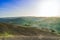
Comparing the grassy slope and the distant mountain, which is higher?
the distant mountain

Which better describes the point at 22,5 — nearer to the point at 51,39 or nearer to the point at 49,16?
the point at 49,16

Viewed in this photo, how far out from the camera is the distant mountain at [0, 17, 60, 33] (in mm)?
1387

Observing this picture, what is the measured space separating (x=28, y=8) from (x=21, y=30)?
28cm

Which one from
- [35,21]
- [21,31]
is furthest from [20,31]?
[35,21]

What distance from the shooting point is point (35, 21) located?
140 centimetres

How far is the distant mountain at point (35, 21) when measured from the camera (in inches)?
54.6

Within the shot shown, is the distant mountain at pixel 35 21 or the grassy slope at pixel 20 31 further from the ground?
the distant mountain at pixel 35 21

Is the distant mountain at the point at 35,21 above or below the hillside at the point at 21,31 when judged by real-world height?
above

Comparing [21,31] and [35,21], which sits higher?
[35,21]

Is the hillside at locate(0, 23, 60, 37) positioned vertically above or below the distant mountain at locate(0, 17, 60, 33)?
below

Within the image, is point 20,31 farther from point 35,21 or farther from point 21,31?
point 35,21

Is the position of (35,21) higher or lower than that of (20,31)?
higher

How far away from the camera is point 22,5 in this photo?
1.41m

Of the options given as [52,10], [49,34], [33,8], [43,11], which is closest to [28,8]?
[33,8]
